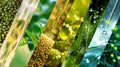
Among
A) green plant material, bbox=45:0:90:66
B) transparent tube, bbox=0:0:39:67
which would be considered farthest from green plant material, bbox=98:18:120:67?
transparent tube, bbox=0:0:39:67

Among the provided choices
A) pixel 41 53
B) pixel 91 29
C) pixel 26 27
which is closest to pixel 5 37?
pixel 26 27

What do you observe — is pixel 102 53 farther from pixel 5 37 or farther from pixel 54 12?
pixel 5 37

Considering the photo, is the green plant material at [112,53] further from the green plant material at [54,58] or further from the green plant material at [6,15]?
the green plant material at [6,15]

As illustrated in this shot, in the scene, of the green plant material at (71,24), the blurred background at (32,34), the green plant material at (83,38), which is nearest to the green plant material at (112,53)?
the green plant material at (83,38)

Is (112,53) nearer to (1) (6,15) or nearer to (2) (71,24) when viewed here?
(2) (71,24)

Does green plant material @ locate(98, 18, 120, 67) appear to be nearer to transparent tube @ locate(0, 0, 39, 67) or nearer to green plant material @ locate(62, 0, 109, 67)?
green plant material @ locate(62, 0, 109, 67)

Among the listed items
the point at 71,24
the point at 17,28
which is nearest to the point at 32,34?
the point at 17,28
